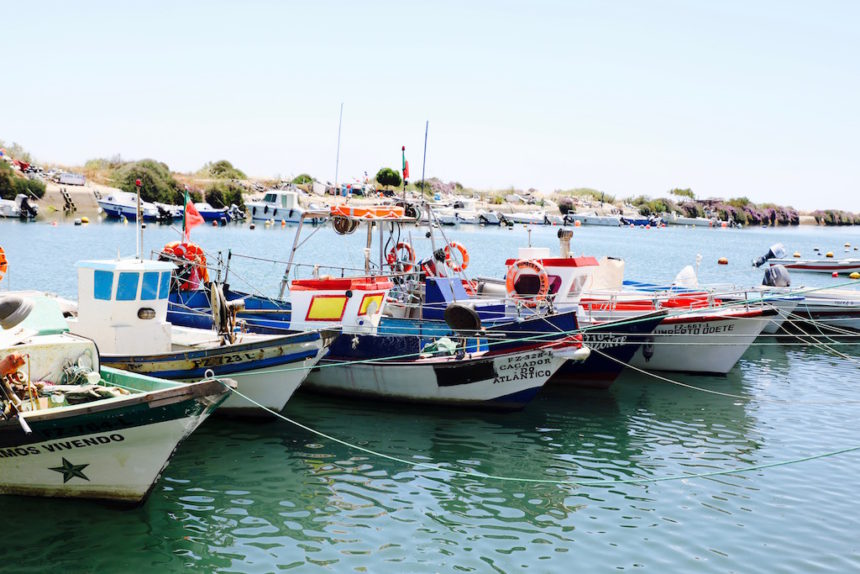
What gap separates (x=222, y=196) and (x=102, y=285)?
310ft

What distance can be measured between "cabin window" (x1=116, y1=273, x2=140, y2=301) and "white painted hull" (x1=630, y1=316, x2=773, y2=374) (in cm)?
1274

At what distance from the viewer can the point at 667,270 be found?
5744 cm

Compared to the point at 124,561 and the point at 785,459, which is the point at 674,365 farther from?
the point at 124,561

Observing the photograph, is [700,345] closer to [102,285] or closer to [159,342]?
[159,342]

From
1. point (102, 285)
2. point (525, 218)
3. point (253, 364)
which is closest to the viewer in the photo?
point (102, 285)

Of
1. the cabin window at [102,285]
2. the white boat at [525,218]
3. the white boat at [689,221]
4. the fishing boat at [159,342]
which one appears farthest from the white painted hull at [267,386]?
the white boat at [689,221]

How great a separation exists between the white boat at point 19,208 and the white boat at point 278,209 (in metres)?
27.0

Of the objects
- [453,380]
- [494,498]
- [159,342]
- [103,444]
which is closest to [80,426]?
[103,444]

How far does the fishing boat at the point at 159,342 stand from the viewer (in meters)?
14.3

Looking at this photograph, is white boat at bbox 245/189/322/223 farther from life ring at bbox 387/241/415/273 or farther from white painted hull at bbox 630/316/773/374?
white painted hull at bbox 630/316/773/374

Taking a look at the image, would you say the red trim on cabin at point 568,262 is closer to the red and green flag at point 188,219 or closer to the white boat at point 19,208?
the red and green flag at point 188,219

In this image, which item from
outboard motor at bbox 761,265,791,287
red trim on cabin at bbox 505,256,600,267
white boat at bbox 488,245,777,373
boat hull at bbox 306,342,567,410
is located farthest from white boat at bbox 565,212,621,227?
boat hull at bbox 306,342,567,410

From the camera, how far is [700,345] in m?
21.4

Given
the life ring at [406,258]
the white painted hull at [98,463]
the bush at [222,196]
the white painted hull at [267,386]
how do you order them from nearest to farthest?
the white painted hull at [98,463], the white painted hull at [267,386], the life ring at [406,258], the bush at [222,196]
